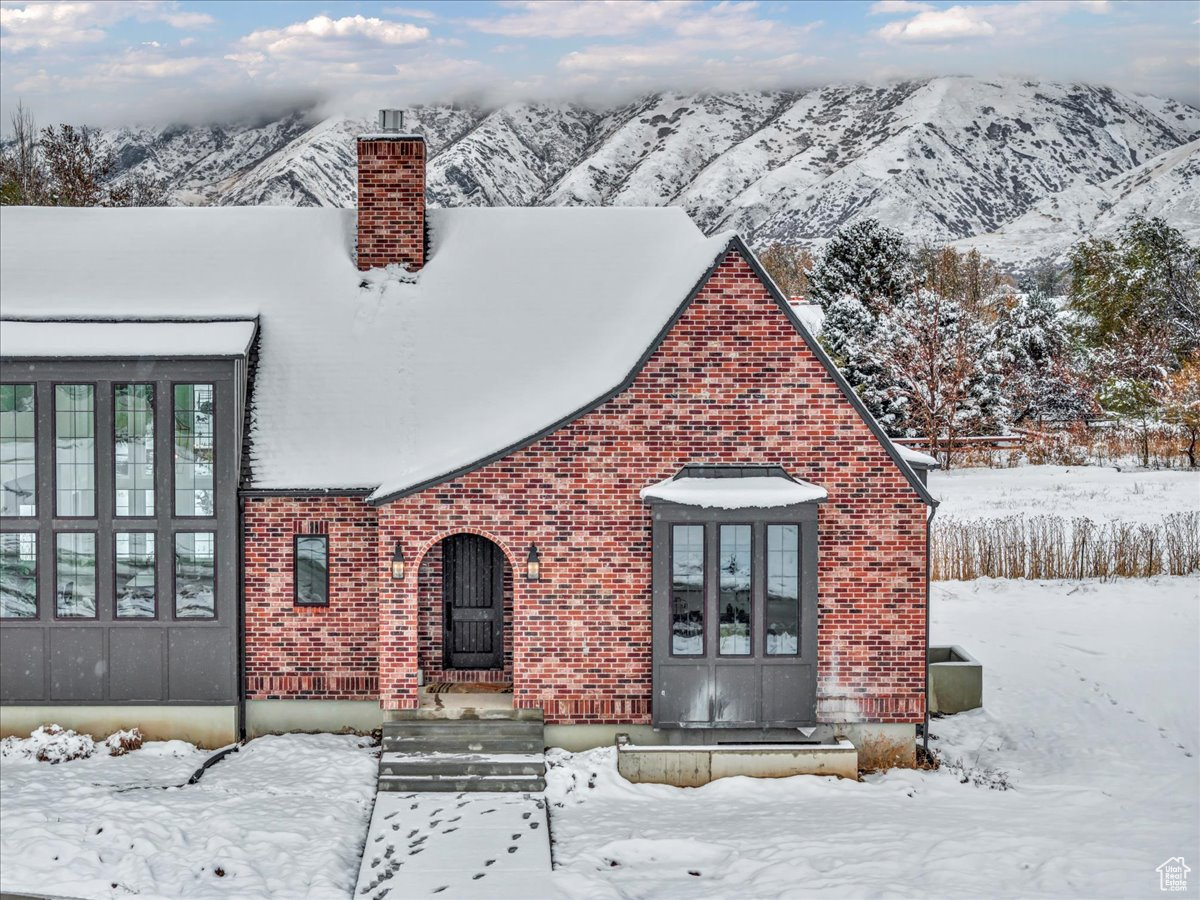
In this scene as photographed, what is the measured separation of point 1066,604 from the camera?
1838 centimetres

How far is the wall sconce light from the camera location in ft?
37.7

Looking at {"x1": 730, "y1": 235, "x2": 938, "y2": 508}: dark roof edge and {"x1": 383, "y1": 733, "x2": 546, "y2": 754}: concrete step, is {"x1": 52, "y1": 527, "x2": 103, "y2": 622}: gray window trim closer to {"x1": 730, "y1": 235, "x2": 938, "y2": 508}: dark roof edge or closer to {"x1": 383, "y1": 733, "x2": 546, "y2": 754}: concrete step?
{"x1": 383, "y1": 733, "x2": 546, "y2": 754}: concrete step

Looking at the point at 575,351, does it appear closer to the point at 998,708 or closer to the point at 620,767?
the point at 620,767

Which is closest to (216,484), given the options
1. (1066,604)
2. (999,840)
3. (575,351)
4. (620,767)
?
(575,351)

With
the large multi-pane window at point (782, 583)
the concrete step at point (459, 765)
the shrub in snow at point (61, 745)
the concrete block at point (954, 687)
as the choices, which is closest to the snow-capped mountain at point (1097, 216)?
the concrete block at point (954, 687)

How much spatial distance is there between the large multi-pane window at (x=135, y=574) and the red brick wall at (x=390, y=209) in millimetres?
4956

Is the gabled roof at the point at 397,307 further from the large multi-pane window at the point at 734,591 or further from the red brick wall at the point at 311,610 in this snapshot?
the large multi-pane window at the point at 734,591

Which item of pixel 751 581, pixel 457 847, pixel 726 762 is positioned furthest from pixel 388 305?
pixel 726 762

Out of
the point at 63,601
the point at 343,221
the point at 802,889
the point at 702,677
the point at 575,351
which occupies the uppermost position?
the point at 343,221

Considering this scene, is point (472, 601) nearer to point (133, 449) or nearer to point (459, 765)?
point (459, 765)

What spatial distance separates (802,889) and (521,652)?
438 cm

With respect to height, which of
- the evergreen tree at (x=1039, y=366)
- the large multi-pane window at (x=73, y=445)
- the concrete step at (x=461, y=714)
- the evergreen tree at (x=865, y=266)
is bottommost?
the concrete step at (x=461, y=714)

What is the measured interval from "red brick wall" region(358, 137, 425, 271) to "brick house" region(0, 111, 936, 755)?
224 cm

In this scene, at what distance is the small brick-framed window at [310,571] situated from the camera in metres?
12.2
